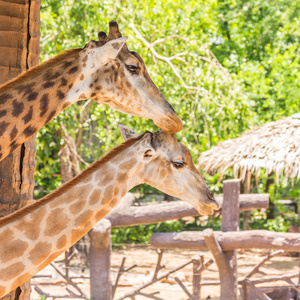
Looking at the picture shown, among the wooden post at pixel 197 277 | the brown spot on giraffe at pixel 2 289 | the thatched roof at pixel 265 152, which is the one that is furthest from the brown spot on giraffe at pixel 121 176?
the thatched roof at pixel 265 152

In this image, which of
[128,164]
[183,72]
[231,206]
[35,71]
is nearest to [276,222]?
[183,72]

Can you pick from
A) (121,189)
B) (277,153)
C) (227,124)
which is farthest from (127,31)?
(121,189)

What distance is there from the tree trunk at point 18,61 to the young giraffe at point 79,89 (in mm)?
373

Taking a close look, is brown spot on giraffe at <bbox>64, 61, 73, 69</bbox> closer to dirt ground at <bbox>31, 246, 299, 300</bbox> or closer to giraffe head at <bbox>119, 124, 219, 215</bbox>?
giraffe head at <bbox>119, 124, 219, 215</bbox>

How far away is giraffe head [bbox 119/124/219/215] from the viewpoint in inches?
80.1

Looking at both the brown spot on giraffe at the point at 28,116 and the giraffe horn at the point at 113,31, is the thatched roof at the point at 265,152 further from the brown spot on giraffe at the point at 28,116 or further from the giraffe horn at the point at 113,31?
the brown spot on giraffe at the point at 28,116

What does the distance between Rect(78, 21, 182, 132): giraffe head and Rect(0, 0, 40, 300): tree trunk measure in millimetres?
469

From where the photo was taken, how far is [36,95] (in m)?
1.92

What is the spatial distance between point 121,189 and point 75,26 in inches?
215

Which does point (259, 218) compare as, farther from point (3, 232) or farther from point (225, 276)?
point (3, 232)

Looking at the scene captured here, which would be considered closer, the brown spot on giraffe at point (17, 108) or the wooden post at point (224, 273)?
the brown spot on giraffe at point (17, 108)

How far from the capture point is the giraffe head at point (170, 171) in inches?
80.1

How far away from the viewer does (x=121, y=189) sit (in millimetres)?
2008

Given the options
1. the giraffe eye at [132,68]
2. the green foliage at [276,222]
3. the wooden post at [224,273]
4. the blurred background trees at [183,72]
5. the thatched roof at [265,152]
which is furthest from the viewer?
the green foliage at [276,222]
